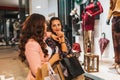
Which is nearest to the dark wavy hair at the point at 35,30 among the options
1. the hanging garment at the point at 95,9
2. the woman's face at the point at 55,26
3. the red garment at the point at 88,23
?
the woman's face at the point at 55,26

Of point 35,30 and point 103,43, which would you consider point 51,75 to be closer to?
point 35,30

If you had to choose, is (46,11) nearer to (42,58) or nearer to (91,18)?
(91,18)

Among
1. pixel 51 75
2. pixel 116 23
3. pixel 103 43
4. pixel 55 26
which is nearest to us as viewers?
pixel 51 75

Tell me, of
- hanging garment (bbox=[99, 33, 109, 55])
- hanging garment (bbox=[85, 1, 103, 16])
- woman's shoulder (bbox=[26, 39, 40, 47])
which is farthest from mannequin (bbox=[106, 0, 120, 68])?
woman's shoulder (bbox=[26, 39, 40, 47])

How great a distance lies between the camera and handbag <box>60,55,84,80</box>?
1.50 meters

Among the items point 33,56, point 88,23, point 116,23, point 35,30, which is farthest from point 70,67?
point 88,23

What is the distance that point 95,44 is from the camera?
12.3 ft

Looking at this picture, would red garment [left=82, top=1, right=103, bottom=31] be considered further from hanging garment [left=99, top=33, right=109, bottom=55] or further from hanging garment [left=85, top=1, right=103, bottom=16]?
hanging garment [left=99, top=33, right=109, bottom=55]

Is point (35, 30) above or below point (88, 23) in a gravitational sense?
below

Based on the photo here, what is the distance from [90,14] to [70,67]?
1.91 m

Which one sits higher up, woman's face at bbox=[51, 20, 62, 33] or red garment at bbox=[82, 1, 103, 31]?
red garment at bbox=[82, 1, 103, 31]

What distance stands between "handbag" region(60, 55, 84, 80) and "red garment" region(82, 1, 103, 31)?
6.03 feet

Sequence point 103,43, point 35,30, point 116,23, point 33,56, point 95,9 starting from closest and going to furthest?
point 33,56
point 35,30
point 116,23
point 95,9
point 103,43

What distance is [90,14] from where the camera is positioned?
10.7ft
